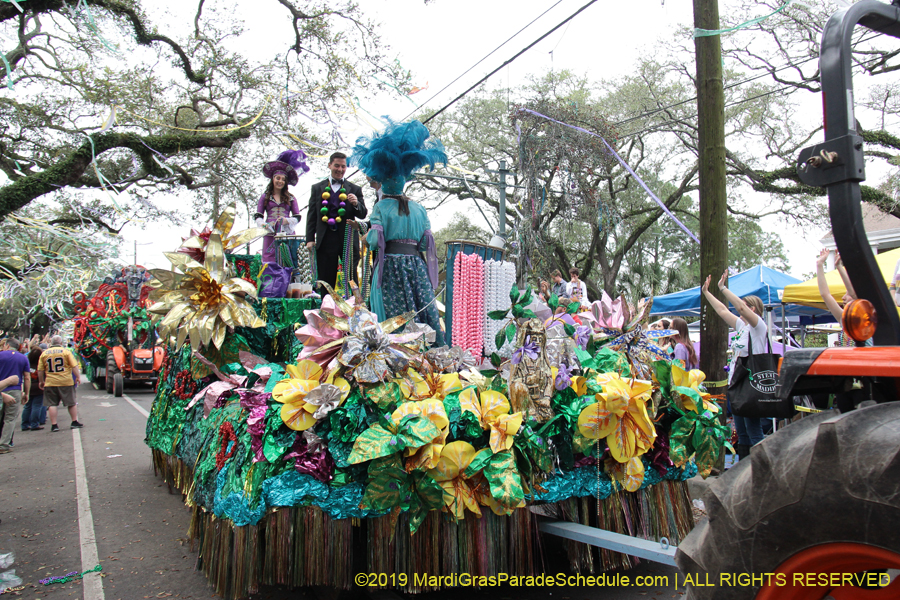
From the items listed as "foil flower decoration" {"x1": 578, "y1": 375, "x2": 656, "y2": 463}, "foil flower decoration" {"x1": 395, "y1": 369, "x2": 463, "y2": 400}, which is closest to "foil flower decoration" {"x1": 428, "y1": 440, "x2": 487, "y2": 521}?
"foil flower decoration" {"x1": 395, "y1": 369, "x2": 463, "y2": 400}

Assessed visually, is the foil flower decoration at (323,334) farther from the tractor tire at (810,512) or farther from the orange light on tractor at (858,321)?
the orange light on tractor at (858,321)

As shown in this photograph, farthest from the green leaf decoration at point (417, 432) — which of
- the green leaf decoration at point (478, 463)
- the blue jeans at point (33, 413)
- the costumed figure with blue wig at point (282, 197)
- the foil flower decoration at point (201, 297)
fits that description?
the blue jeans at point (33, 413)

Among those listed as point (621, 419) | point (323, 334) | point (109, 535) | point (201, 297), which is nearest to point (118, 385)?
point (109, 535)

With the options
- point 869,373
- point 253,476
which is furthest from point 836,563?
point 253,476

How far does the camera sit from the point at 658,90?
1859 centimetres

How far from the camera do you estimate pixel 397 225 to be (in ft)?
14.2

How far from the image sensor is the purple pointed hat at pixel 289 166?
5543 millimetres

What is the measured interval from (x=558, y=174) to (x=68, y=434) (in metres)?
11.7

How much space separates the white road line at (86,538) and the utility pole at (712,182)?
4449mm

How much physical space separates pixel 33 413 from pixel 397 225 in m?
9.66

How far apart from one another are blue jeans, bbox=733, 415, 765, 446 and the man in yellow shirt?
9985 millimetres

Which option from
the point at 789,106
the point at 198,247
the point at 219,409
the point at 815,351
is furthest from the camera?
the point at 789,106

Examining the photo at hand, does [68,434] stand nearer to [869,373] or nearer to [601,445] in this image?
[601,445]

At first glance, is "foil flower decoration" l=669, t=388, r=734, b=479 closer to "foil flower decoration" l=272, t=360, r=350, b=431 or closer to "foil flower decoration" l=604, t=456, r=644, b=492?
"foil flower decoration" l=604, t=456, r=644, b=492
